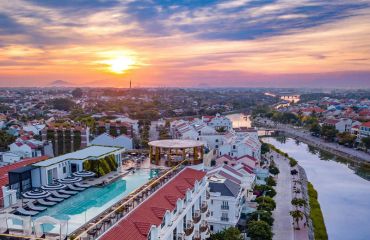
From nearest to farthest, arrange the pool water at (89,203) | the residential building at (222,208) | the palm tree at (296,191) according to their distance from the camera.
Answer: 1. the pool water at (89,203)
2. the residential building at (222,208)
3. the palm tree at (296,191)

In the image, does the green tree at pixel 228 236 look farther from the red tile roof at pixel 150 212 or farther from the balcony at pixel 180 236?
the balcony at pixel 180 236

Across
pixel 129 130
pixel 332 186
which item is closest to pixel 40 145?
pixel 129 130

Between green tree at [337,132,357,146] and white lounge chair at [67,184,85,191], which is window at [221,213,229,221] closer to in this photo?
white lounge chair at [67,184,85,191]

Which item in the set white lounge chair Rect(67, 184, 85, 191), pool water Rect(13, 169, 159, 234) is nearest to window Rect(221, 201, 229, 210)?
pool water Rect(13, 169, 159, 234)

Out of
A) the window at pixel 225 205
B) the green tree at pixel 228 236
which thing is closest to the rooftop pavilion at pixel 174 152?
the green tree at pixel 228 236

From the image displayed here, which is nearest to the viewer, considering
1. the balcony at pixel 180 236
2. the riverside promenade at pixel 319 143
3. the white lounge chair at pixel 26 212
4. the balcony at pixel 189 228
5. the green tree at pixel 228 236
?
the white lounge chair at pixel 26 212
